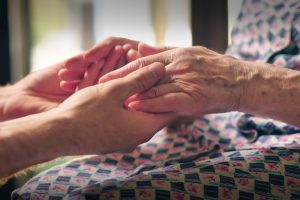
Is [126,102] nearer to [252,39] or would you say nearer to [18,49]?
[252,39]

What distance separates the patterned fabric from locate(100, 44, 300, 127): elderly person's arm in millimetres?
96

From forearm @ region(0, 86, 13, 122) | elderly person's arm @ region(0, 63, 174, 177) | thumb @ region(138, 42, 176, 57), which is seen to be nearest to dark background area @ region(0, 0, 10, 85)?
forearm @ region(0, 86, 13, 122)

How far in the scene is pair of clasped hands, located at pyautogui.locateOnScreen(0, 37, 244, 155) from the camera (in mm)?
702

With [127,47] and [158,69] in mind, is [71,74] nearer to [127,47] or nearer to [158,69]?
[127,47]

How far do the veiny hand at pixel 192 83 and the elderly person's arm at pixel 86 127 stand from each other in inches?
1.1

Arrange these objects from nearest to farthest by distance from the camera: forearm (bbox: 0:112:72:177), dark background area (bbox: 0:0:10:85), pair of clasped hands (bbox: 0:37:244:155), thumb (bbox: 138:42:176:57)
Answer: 1. forearm (bbox: 0:112:72:177)
2. pair of clasped hands (bbox: 0:37:244:155)
3. thumb (bbox: 138:42:176:57)
4. dark background area (bbox: 0:0:10:85)

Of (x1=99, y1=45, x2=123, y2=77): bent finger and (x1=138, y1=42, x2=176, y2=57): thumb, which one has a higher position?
(x1=138, y1=42, x2=176, y2=57): thumb

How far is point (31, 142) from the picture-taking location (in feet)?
2.01

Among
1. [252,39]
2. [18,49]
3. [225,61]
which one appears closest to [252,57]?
[252,39]

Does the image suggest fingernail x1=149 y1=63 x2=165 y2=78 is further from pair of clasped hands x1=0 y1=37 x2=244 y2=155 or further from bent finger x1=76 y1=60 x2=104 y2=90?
bent finger x1=76 y1=60 x2=104 y2=90

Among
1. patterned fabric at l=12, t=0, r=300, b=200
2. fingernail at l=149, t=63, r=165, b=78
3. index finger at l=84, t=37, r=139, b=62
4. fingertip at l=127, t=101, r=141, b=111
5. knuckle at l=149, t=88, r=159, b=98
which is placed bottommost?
patterned fabric at l=12, t=0, r=300, b=200

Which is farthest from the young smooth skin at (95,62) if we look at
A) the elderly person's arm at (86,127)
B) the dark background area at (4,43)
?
the dark background area at (4,43)

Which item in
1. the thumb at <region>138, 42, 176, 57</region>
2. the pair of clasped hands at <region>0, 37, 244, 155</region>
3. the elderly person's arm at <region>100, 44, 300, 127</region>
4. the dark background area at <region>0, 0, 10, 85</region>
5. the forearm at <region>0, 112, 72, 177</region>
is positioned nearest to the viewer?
the forearm at <region>0, 112, 72, 177</region>

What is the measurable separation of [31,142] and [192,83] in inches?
14.8
